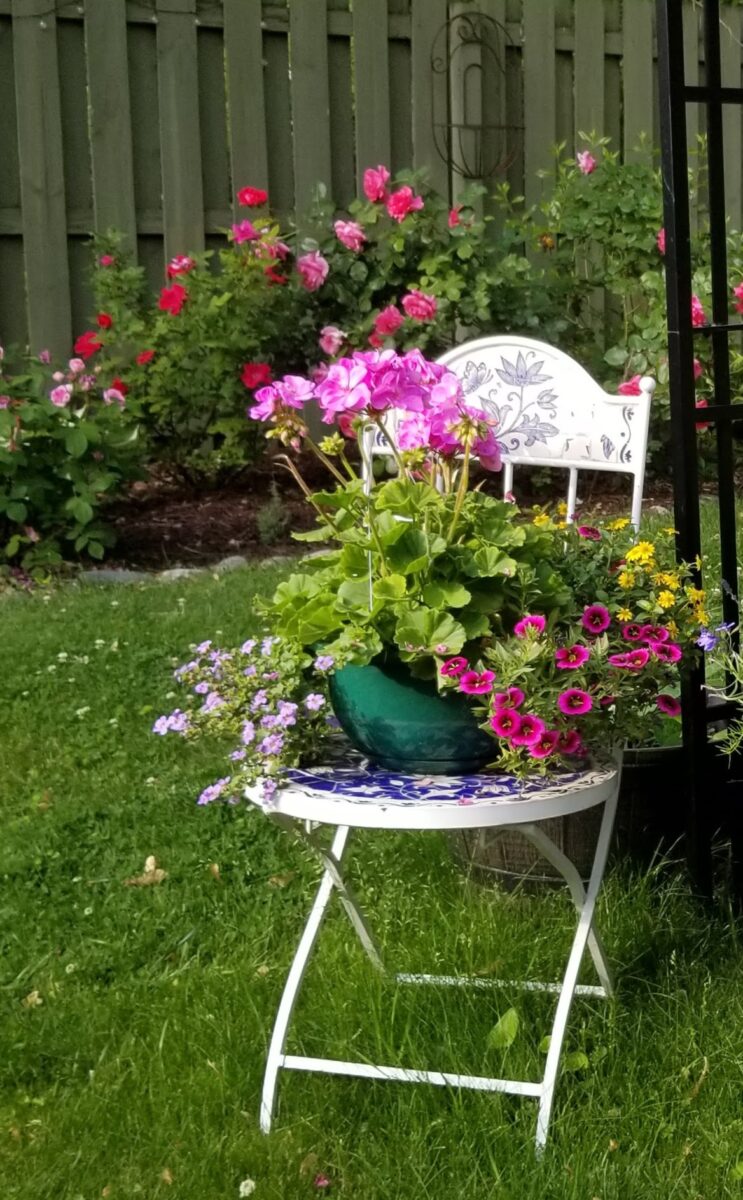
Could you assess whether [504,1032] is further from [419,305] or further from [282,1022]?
[419,305]

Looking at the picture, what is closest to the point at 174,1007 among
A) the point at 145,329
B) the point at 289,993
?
the point at 289,993

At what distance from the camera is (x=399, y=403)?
6.98ft

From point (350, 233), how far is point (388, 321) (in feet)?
1.54

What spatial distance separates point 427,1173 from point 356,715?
0.64 meters

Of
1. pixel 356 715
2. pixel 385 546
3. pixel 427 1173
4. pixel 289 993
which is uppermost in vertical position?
pixel 385 546

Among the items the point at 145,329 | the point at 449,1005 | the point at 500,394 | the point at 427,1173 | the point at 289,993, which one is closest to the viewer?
the point at 427,1173

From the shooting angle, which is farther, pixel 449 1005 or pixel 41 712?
pixel 41 712

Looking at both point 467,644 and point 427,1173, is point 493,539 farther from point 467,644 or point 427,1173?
point 427,1173

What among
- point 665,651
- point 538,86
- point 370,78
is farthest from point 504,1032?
point 538,86

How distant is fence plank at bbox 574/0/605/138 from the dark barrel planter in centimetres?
472

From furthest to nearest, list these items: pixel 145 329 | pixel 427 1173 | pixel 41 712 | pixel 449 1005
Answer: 1. pixel 145 329
2. pixel 41 712
3. pixel 449 1005
4. pixel 427 1173

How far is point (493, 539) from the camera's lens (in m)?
2.15

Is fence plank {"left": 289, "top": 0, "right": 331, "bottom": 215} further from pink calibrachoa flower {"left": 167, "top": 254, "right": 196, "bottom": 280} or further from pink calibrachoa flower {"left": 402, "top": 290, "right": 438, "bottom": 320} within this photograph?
pink calibrachoa flower {"left": 402, "top": 290, "right": 438, "bottom": 320}

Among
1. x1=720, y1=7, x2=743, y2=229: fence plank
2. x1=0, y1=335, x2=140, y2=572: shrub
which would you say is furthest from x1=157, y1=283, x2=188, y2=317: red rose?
x1=720, y1=7, x2=743, y2=229: fence plank
